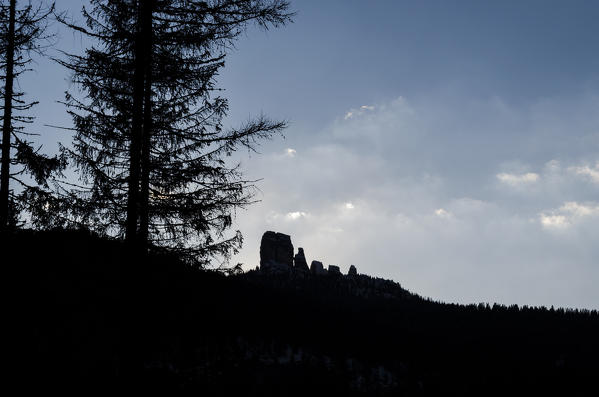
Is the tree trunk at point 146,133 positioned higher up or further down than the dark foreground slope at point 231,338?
higher up

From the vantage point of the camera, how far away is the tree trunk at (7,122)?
53.8ft

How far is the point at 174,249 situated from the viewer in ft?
33.4

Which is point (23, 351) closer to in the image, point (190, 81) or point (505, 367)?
point (190, 81)

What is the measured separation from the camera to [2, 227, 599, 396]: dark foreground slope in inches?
523

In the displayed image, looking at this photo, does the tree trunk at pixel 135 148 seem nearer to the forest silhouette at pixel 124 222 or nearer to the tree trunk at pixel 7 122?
the forest silhouette at pixel 124 222

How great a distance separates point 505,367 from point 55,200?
111m

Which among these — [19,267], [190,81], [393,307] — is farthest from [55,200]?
[393,307]

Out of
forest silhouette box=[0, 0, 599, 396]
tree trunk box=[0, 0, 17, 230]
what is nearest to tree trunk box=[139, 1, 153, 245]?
forest silhouette box=[0, 0, 599, 396]

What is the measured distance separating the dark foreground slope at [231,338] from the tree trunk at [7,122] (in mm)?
2068

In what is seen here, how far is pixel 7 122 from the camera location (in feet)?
54.7

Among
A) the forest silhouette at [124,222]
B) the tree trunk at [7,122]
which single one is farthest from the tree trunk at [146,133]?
the tree trunk at [7,122]

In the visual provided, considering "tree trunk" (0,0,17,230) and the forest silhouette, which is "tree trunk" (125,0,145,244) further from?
"tree trunk" (0,0,17,230)

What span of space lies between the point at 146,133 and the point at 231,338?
43.4 metres

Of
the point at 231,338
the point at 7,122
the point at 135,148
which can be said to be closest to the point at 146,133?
the point at 135,148
